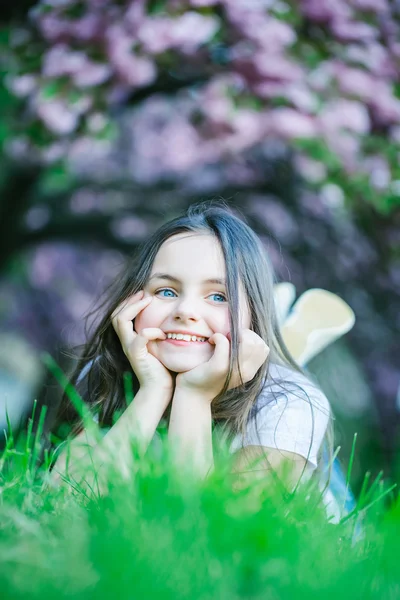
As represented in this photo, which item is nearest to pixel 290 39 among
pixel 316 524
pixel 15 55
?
pixel 15 55

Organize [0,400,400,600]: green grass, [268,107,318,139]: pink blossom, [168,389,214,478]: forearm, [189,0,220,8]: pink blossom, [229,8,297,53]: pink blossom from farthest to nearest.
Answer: [268,107,318,139]: pink blossom < [229,8,297,53]: pink blossom < [189,0,220,8]: pink blossom < [168,389,214,478]: forearm < [0,400,400,600]: green grass

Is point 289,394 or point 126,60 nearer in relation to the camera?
point 289,394

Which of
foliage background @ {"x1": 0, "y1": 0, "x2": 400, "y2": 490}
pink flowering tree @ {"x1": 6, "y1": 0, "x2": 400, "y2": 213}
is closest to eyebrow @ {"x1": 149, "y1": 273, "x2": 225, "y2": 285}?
foliage background @ {"x1": 0, "y1": 0, "x2": 400, "y2": 490}

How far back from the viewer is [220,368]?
1.39 meters

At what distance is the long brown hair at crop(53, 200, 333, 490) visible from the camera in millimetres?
1540

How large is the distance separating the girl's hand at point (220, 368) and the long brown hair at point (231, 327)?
17mm

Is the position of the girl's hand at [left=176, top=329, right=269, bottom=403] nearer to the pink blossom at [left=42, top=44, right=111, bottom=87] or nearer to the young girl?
the young girl

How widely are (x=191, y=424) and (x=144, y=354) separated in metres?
0.19

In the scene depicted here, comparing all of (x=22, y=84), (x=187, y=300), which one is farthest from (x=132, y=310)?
(x=22, y=84)

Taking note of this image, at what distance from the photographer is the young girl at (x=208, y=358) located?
141cm

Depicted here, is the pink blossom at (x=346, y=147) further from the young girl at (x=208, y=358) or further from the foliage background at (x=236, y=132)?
the young girl at (x=208, y=358)

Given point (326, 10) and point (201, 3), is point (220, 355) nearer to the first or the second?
point (201, 3)

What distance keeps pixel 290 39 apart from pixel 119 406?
6.39 ft

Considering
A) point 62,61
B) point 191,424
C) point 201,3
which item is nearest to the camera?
point 191,424
